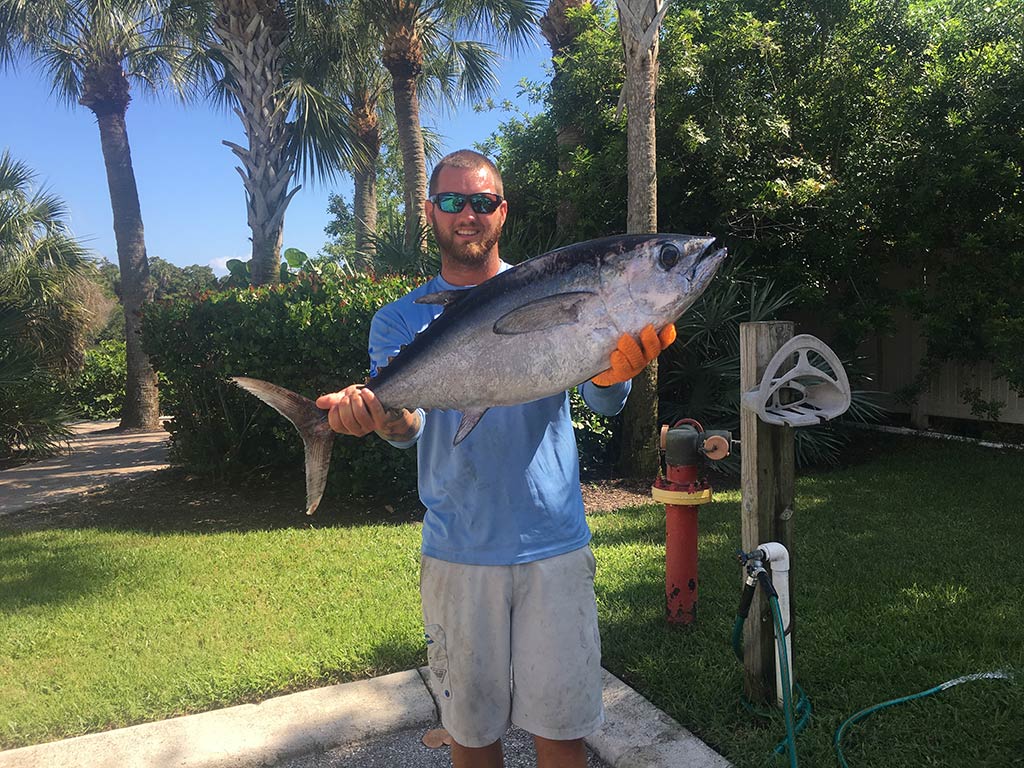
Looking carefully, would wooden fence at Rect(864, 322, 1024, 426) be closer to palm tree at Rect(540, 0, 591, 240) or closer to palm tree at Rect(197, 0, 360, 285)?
palm tree at Rect(540, 0, 591, 240)

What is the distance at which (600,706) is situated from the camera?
2164mm

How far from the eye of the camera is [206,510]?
7156 millimetres

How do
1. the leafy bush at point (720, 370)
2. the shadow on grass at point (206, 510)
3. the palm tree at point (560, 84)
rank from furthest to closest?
the palm tree at point (560, 84) → the leafy bush at point (720, 370) → the shadow on grass at point (206, 510)

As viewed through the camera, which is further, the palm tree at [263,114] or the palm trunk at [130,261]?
the palm trunk at [130,261]

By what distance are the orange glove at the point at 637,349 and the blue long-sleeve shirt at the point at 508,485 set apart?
Answer: 0.29m

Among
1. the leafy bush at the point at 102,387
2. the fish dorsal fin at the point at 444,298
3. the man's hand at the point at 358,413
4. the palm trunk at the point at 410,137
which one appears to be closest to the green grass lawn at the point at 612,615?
the man's hand at the point at 358,413

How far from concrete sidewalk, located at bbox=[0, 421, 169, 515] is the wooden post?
7463 millimetres

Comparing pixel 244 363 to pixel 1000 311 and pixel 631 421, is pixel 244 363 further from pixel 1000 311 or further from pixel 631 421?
pixel 1000 311

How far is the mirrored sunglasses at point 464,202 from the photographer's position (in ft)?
7.16

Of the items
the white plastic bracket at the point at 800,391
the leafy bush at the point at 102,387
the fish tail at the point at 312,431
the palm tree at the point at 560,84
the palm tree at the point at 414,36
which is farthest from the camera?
the leafy bush at the point at 102,387

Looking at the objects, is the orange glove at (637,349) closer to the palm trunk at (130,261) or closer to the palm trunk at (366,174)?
the palm trunk at (130,261)

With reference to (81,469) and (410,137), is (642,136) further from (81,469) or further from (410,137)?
(81,469)

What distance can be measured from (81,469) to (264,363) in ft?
14.7

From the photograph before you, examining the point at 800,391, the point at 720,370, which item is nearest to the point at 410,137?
the point at 720,370
